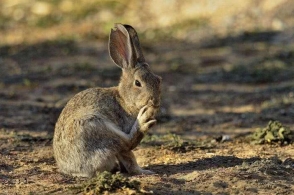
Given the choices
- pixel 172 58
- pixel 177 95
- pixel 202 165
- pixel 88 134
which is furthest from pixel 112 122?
pixel 172 58

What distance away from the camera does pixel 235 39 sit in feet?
57.9

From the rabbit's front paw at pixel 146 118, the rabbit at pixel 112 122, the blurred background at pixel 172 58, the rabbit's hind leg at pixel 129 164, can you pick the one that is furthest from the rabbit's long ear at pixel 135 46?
the blurred background at pixel 172 58

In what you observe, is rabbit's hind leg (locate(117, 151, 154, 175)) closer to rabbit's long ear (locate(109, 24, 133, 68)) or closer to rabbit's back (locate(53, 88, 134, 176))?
rabbit's back (locate(53, 88, 134, 176))

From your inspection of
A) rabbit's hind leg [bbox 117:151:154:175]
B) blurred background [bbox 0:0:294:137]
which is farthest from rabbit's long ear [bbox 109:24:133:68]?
blurred background [bbox 0:0:294:137]

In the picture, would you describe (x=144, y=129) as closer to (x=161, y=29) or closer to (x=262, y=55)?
(x=262, y=55)

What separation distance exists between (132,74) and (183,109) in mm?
4793

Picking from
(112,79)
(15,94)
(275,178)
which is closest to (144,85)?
(275,178)

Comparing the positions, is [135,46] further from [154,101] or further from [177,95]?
[177,95]

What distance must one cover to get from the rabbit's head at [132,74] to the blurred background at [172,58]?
9.21 ft

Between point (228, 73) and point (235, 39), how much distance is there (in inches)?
130

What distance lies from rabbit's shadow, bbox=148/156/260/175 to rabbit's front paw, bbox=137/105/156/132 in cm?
58

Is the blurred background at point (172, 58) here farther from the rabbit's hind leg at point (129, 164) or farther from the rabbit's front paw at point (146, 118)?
the rabbit's front paw at point (146, 118)

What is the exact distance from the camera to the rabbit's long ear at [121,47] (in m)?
7.29

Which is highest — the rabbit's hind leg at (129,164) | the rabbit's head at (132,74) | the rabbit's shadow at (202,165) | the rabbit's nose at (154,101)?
the rabbit's head at (132,74)
